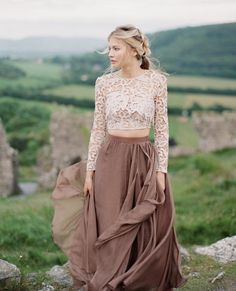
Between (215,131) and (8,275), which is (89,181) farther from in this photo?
(215,131)

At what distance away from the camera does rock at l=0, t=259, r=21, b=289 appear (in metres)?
6.83

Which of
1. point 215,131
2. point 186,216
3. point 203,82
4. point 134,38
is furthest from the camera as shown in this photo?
point 203,82

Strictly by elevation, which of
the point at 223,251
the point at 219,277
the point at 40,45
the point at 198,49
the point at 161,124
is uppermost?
the point at 161,124

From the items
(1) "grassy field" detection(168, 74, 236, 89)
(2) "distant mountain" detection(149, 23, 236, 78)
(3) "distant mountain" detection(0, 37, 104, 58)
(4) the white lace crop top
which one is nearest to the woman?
(4) the white lace crop top

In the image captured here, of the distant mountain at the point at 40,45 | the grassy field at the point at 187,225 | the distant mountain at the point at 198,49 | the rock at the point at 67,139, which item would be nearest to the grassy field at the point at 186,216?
the grassy field at the point at 187,225

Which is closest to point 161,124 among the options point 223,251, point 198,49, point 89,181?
point 89,181

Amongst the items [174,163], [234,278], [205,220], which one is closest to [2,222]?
[205,220]

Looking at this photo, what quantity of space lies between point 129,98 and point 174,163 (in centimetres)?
1882

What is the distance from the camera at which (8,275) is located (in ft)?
22.6

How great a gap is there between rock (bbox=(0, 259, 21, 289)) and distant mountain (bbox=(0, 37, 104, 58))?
2229 centimetres

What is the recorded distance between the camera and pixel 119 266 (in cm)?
639

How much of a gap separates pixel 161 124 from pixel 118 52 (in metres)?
0.78

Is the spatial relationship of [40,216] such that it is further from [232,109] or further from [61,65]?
[61,65]

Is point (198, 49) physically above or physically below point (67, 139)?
above
